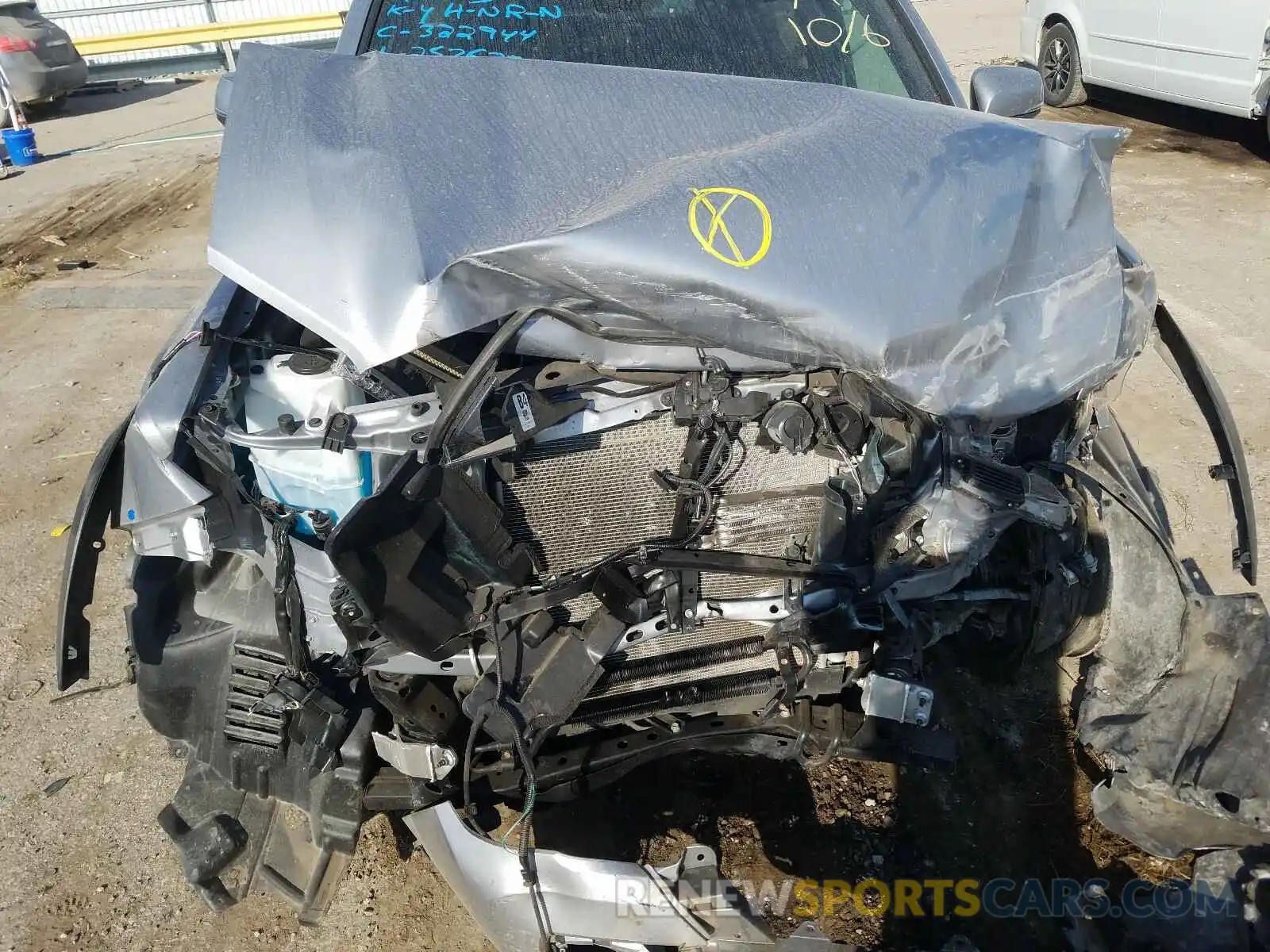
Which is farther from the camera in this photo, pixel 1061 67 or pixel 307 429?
pixel 1061 67

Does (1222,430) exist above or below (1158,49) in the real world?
below

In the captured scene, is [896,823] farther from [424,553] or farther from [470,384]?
[470,384]

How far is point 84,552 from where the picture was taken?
1.98m

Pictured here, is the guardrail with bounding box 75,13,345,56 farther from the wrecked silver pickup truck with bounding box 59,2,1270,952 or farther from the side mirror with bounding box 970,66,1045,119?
the wrecked silver pickup truck with bounding box 59,2,1270,952

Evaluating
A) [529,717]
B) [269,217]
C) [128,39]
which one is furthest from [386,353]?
[128,39]

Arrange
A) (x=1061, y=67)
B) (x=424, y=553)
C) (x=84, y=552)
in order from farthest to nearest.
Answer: (x=1061, y=67), (x=84, y=552), (x=424, y=553)

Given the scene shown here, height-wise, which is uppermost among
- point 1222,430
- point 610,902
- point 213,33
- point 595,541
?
point 213,33

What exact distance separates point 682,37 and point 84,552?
2.03 metres

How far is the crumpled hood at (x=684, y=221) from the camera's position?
5.03 feet

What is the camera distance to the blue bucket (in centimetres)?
857

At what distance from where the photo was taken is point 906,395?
1658mm

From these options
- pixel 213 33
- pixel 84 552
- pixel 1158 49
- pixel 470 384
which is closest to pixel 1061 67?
pixel 1158 49

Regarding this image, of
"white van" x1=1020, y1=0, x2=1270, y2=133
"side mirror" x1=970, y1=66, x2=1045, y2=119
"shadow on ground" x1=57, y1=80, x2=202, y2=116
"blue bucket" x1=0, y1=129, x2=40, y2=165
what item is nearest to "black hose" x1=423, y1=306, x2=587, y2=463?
"side mirror" x1=970, y1=66, x2=1045, y2=119

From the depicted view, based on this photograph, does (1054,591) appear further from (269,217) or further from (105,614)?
(105,614)
